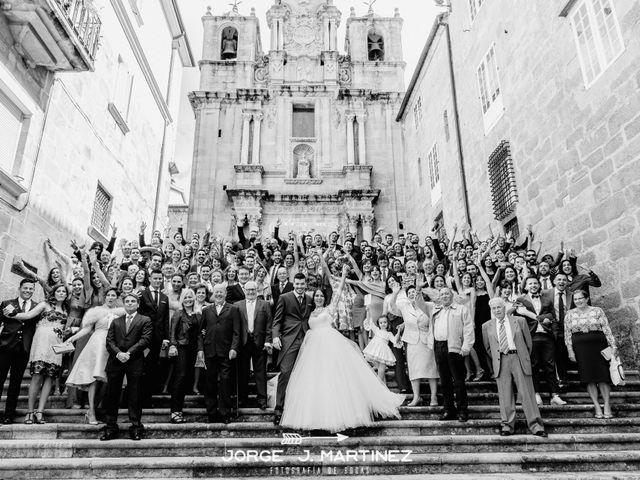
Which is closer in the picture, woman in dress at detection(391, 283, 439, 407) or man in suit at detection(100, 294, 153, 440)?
man in suit at detection(100, 294, 153, 440)

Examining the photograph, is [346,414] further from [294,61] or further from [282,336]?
[294,61]

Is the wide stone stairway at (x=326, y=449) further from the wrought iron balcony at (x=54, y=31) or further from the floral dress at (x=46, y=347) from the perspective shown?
the wrought iron balcony at (x=54, y=31)

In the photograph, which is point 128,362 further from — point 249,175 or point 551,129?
point 249,175

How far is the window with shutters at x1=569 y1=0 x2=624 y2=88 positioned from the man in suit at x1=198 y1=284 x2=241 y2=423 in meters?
7.49

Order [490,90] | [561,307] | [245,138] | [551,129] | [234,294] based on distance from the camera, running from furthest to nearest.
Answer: [245,138], [490,90], [551,129], [234,294], [561,307]

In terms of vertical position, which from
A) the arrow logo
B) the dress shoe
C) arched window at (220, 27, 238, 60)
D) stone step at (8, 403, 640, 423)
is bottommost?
the arrow logo

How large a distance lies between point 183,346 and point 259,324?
104cm

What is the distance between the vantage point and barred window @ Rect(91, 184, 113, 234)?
12.7 m

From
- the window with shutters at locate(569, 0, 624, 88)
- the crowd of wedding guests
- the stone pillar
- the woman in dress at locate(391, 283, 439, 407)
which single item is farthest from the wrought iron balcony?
the stone pillar

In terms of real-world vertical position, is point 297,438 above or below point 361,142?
below

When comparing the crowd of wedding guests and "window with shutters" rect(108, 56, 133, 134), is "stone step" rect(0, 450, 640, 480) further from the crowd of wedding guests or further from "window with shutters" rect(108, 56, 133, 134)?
"window with shutters" rect(108, 56, 133, 134)

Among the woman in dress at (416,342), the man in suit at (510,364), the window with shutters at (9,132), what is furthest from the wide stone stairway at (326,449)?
the window with shutters at (9,132)

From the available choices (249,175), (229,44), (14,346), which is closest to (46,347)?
(14,346)

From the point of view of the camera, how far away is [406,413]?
5.65 metres
